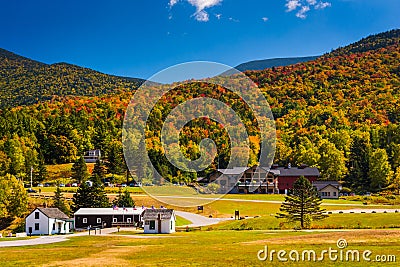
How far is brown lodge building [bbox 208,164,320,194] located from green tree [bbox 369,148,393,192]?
1100 centimetres

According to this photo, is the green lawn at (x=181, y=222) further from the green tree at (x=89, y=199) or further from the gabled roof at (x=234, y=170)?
the gabled roof at (x=234, y=170)

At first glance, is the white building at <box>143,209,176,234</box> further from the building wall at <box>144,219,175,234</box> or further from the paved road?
the paved road

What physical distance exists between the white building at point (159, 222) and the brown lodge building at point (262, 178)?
5060cm

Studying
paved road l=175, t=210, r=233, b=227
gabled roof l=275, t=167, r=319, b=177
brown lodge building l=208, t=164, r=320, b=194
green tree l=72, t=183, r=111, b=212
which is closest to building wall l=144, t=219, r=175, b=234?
paved road l=175, t=210, r=233, b=227

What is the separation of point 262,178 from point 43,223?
59238 mm

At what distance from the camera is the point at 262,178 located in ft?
363

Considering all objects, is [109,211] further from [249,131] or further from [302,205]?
[249,131]

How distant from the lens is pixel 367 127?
146 meters

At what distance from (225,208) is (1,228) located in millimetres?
30678

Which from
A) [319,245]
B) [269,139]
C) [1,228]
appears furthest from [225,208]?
[269,139]

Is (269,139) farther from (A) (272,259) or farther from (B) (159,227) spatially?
(A) (272,259)

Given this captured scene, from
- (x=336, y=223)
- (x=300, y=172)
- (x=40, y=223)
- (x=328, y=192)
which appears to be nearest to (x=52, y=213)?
(x=40, y=223)

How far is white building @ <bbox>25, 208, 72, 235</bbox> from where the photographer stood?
59.8 metres

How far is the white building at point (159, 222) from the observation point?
53656 millimetres
